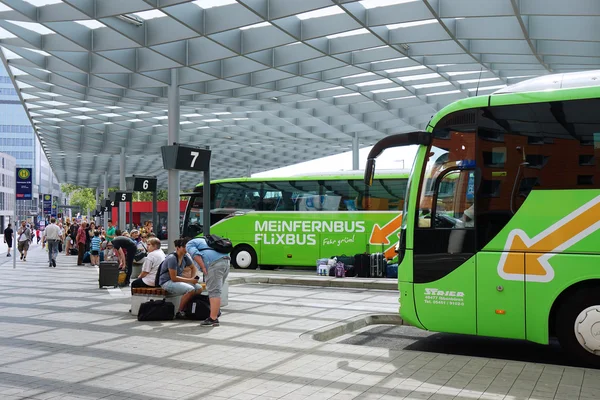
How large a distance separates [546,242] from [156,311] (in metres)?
5.94

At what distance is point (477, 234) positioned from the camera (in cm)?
832

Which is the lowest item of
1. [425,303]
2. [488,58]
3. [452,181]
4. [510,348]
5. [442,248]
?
[510,348]

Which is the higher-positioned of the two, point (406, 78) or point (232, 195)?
point (406, 78)

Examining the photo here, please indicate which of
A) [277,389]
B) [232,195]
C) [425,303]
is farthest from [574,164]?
[232,195]

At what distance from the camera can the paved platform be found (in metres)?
6.23

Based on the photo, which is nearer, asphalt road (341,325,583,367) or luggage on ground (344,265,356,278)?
asphalt road (341,325,583,367)

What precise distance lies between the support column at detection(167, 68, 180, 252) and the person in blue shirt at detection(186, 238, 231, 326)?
426 inches

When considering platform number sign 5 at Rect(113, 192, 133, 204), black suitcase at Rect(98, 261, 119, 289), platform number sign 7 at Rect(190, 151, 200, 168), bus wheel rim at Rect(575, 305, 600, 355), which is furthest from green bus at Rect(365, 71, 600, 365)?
platform number sign 5 at Rect(113, 192, 133, 204)

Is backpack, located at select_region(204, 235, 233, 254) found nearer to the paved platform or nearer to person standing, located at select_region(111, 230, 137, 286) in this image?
the paved platform

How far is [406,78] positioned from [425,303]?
18.2 meters

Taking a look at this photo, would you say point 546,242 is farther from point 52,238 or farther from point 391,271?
point 52,238

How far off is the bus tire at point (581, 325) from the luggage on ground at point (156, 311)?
19.0 feet

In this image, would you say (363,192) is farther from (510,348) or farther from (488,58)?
(510,348)

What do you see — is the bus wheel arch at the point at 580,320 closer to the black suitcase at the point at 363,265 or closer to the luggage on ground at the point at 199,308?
the luggage on ground at the point at 199,308
